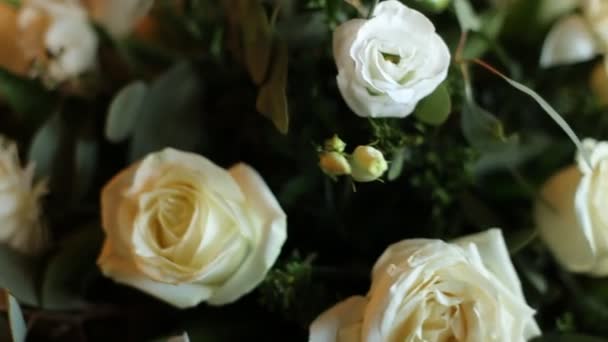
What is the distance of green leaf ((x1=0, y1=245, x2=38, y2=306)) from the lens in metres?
0.64

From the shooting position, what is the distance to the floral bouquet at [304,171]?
1.74ft

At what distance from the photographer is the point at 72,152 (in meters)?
0.74

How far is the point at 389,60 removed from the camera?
54cm

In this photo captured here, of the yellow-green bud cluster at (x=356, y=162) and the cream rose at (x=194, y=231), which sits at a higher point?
the yellow-green bud cluster at (x=356, y=162)

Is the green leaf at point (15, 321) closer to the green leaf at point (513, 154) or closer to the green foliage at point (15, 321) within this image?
the green foliage at point (15, 321)

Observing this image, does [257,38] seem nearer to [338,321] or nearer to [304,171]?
[304,171]

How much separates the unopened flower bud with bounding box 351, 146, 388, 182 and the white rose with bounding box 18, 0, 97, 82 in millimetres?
352

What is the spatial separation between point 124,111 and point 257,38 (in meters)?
0.14

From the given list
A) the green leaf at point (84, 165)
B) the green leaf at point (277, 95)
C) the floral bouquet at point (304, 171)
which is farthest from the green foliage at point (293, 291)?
the green leaf at point (84, 165)

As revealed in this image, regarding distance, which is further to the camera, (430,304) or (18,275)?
(18,275)

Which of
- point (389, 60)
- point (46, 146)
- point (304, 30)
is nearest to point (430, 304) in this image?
point (389, 60)

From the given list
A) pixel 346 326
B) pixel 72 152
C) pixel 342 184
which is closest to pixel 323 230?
pixel 342 184

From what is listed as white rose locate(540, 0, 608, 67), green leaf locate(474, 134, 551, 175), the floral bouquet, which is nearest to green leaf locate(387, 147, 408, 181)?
the floral bouquet

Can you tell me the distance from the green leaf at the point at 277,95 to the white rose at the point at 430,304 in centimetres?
12
